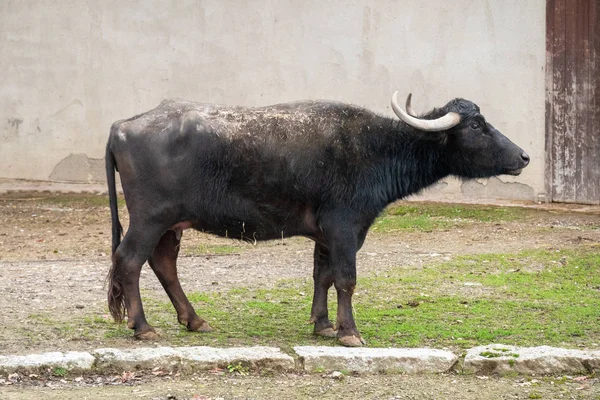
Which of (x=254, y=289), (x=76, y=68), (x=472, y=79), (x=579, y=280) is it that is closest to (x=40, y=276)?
(x=254, y=289)

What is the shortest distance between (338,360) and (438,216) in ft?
22.2

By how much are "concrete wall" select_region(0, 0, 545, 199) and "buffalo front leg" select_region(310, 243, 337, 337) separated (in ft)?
21.2

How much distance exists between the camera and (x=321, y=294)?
7.84m

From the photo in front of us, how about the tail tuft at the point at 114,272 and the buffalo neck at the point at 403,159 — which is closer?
the tail tuft at the point at 114,272

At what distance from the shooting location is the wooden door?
13.8 metres

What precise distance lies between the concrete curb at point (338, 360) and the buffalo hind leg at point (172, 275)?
2.60ft

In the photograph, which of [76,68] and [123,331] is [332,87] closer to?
[76,68]

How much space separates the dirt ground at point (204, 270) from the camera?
6391mm

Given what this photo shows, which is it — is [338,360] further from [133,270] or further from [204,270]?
[204,270]

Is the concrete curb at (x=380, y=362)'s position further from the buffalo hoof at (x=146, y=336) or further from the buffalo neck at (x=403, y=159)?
the buffalo neck at (x=403, y=159)

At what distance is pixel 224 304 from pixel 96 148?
22.0 ft

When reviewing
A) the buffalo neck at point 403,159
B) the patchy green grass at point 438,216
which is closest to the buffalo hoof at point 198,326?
the buffalo neck at point 403,159

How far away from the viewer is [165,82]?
48.2 feet

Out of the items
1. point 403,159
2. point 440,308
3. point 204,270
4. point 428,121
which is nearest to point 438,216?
point 204,270
